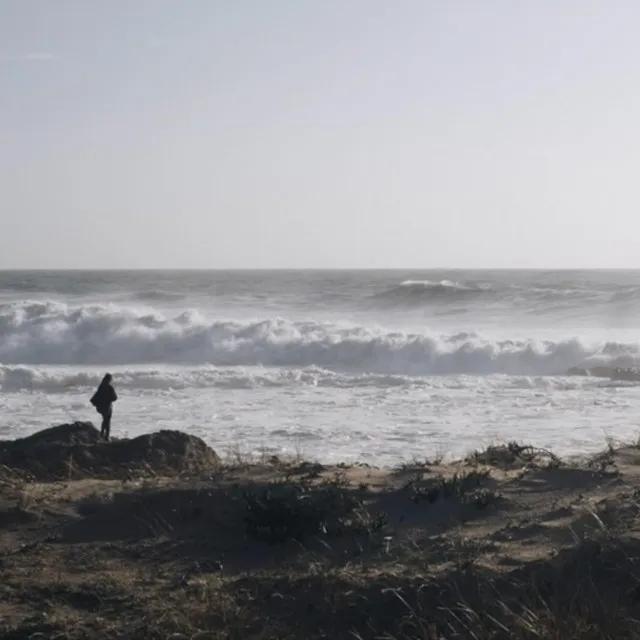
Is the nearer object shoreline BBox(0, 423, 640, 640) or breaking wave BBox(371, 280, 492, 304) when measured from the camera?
shoreline BBox(0, 423, 640, 640)

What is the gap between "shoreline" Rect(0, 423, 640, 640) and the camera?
4.83 meters

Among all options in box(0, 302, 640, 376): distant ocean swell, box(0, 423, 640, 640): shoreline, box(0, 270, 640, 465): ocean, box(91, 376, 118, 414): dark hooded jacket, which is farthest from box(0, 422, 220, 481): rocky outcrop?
box(0, 302, 640, 376): distant ocean swell

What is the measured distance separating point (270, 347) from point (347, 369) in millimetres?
4272

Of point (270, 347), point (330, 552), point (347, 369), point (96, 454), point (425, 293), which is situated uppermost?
point (425, 293)

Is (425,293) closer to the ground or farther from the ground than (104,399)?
farther from the ground

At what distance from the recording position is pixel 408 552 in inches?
226

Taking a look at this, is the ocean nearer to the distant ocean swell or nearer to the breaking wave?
the distant ocean swell

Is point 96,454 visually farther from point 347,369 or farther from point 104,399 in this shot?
point 347,369

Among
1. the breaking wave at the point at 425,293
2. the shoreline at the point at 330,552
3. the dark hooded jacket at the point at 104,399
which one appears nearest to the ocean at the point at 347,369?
the breaking wave at the point at 425,293

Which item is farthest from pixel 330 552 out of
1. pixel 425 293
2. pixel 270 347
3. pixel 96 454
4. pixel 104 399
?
pixel 425 293

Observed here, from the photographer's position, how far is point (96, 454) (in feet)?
35.0

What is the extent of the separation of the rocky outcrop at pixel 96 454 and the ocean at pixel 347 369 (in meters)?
0.93

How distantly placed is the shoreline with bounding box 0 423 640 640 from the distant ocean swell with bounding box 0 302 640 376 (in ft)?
63.4

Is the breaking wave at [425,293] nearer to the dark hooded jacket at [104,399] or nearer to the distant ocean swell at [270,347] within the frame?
the distant ocean swell at [270,347]
